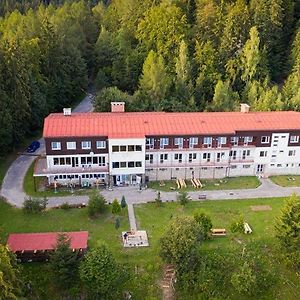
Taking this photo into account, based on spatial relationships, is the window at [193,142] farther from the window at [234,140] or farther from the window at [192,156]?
the window at [234,140]

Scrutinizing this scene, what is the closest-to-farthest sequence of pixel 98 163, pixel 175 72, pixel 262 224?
1. pixel 262 224
2. pixel 98 163
3. pixel 175 72

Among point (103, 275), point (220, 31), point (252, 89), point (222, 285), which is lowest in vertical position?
point (222, 285)

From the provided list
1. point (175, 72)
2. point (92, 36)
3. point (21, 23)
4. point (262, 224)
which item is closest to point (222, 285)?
point (262, 224)

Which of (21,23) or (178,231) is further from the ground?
(21,23)

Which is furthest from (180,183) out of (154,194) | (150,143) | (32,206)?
(32,206)

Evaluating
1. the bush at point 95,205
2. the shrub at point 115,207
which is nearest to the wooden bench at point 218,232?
the shrub at point 115,207

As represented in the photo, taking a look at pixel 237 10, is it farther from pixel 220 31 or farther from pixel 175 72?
pixel 175 72

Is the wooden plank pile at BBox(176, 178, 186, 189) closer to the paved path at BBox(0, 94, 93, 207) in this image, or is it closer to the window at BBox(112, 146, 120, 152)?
the window at BBox(112, 146, 120, 152)

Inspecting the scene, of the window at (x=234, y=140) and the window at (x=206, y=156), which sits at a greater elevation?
the window at (x=234, y=140)
